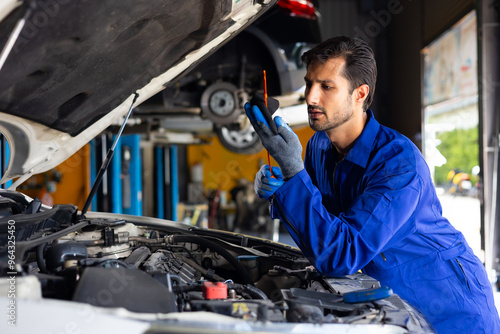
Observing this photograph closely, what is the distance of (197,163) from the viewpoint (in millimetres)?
7309

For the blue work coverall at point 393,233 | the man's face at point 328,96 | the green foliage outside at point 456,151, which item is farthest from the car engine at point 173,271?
the green foliage outside at point 456,151

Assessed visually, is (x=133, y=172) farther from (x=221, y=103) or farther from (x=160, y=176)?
(x=221, y=103)

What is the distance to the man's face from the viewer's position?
146 cm

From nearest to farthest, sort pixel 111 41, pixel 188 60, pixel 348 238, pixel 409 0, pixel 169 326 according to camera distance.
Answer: pixel 169 326 → pixel 348 238 → pixel 111 41 → pixel 188 60 → pixel 409 0

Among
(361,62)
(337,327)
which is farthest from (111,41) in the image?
(337,327)

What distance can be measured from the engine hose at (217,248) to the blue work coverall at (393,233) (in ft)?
1.07

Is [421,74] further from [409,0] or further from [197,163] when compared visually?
[197,163]

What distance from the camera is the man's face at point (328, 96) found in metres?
1.46

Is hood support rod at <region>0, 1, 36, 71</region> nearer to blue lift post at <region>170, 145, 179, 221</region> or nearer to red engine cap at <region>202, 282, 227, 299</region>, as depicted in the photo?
red engine cap at <region>202, 282, 227, 299</region>

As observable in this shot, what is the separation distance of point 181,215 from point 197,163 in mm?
1851

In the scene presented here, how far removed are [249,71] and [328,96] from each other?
6.80ft

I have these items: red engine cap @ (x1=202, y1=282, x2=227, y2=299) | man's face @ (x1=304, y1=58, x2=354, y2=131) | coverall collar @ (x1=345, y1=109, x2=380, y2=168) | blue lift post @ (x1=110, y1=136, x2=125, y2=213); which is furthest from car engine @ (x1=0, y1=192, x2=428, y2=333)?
blue lift post @ (x1=110, y1=136, x2=125, y2=213)

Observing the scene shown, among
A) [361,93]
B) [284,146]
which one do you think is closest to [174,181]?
[361,93]

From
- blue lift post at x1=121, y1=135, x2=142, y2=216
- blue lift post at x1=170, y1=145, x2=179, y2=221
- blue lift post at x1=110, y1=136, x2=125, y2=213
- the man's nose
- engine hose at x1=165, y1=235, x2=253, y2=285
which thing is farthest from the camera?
blue lift post at x1=170, y1=145, x2=179, y2=221
